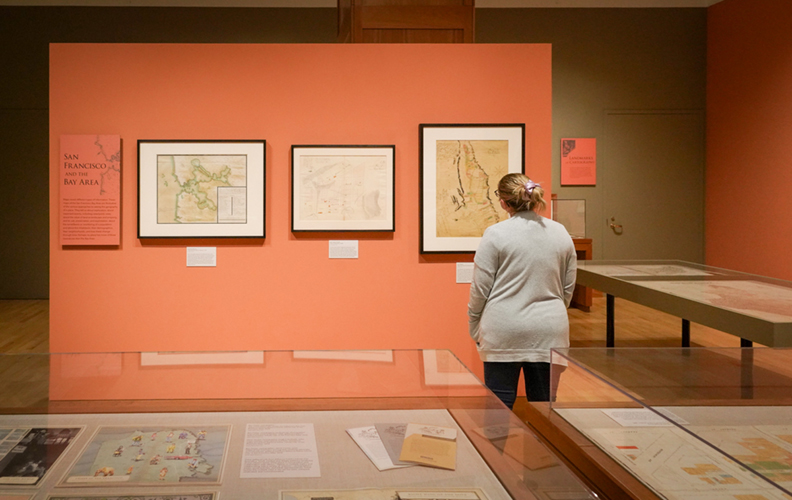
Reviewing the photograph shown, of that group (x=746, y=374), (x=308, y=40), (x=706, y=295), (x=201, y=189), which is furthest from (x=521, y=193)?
(x=308, y=40)

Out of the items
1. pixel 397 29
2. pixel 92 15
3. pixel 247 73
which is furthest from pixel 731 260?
pixel 92 15

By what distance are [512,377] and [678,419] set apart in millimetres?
1218

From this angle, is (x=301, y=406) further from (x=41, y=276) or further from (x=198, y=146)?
Result: (x=41, y=276)

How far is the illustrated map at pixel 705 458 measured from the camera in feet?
3.54

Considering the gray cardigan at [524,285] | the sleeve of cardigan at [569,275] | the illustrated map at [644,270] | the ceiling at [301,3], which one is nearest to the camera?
the gray cardigan at [524,285]

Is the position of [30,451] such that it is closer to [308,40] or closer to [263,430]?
[263,430]

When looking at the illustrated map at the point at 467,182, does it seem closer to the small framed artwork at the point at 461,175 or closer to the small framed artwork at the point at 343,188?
the small framed artwork at the point at 461,175

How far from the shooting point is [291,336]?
3.85 metres

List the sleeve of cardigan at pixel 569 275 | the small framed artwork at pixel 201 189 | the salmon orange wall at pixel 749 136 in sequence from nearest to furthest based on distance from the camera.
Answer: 1. the sleeve of cardigan at pixel 569 275
2. the small framed artwork at pixel 201 189
3. the salmon orange wall at pixel 749 136

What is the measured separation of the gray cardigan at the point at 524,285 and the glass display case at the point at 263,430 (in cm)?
83

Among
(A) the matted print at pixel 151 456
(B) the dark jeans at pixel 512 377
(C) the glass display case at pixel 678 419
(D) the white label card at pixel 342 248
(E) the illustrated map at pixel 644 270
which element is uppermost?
(D) the white label card at pixel 342 248

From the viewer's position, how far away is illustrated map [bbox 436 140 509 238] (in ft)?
12.5

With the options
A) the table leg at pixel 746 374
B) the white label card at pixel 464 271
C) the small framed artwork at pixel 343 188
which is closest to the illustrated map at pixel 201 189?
the small framed artwork at pixel 343 188

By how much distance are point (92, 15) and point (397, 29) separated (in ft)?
18.6
